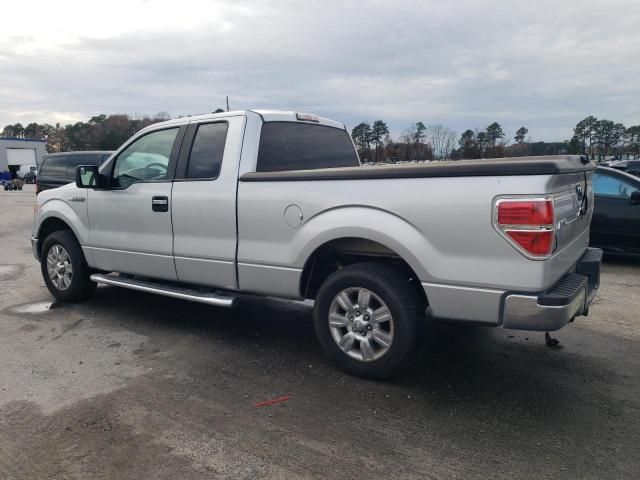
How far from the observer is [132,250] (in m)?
5.13

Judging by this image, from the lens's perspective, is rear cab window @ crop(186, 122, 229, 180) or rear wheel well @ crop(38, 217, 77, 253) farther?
rear wheel well @ crop(38, 217, 77, 253)

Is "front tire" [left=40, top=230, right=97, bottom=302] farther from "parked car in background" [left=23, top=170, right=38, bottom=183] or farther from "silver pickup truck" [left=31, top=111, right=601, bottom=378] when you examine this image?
"parked car in background" [left=23, top=170, right=38, bottom=183]

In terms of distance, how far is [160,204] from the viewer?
15.8 feet

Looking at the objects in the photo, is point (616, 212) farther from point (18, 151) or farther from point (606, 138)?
point (18, 151)

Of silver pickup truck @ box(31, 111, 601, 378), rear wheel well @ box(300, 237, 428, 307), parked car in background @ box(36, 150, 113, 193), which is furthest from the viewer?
parked car in background @ box(36, 150, 113, 193)

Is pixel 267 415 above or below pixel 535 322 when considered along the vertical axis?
below

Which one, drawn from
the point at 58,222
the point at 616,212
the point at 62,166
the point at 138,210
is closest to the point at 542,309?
the point at 138,210

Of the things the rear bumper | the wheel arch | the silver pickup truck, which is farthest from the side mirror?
the rear bumper

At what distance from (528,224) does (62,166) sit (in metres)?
13.3

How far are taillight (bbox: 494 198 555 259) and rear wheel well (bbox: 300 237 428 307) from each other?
0.78 metres

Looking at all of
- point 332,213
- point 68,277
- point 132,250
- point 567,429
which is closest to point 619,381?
point 567,429

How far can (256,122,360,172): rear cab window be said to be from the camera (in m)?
4.62

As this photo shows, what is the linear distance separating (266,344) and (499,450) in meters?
2.31

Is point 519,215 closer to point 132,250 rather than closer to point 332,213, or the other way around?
point 332,213
